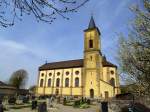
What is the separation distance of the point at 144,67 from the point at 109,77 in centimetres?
4130

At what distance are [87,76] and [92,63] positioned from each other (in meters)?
3.69

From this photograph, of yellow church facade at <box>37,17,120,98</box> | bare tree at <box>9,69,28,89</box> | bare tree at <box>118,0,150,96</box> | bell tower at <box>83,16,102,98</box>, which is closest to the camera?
bare tree at <box>118,0,150,96</box>

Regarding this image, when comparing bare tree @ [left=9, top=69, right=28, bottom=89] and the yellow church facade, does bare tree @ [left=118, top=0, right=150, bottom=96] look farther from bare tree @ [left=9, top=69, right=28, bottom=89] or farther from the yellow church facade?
bare tree @ [left=9, top=69, right=28, bottom=89]

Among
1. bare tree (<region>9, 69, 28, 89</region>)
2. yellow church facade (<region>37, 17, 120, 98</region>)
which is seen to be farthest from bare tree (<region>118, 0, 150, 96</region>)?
bare tree (<region>9, 69, 28, 89</region>)

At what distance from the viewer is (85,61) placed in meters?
54.7

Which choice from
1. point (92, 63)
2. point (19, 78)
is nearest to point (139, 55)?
point (92, 63)

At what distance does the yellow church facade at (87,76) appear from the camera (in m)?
51.3

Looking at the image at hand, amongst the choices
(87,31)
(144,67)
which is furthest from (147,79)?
(87,31)

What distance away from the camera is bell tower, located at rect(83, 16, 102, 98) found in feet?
169

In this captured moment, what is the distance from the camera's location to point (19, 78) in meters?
76.4

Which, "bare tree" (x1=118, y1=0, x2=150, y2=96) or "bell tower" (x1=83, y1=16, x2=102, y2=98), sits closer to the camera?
"bare tree" (x1=118, y1=0, x2=150, y2=96)

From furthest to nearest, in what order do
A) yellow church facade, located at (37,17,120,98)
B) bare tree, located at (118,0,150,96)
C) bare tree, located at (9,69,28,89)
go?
bare tree, located at (9,69,28,89) → yellow church facade, located at (37,17,120,98) → bare tree, located at (118,0,150,96)

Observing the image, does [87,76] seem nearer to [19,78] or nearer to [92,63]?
[92,63]

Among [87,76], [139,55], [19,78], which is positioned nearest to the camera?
[139,55]
